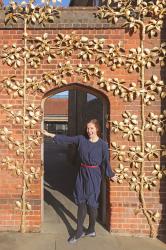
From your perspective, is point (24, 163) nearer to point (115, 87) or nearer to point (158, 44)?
point (115, 87)

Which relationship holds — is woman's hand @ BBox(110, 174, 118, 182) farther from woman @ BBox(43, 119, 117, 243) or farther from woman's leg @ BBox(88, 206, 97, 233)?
woman's leg @ BBox(88, 206, 97, 233)

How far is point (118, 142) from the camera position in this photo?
6551mm

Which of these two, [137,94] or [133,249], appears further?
[137,94]

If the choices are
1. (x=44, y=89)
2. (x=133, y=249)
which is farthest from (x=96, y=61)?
(x=133, y=249)

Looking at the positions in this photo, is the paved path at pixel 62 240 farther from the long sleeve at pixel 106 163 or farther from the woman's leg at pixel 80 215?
the long sleeve at pixel 106 163

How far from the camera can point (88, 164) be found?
20.0 feet

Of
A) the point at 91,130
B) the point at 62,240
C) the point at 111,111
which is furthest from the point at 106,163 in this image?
the point at 62,240

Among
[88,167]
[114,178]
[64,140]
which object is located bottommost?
[114,178]

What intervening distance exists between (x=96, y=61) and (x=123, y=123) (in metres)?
1.10

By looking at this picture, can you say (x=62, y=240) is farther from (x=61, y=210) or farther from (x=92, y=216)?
(x=61, y=210)

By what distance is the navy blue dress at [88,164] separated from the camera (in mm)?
6055

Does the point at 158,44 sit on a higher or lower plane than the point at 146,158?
higher

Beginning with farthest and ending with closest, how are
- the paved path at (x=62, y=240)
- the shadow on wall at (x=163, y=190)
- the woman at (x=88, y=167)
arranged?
the shadow on wall at (x=163, y=190) → the woman at (x=88, y=167) → the paved path at (x=62, y=240)

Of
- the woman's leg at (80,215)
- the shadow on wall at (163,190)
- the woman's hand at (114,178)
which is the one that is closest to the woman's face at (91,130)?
the woman's hand at (114,178)
